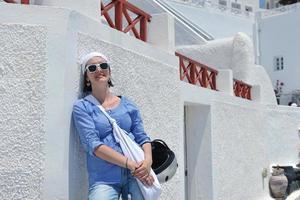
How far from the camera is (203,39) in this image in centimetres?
1327

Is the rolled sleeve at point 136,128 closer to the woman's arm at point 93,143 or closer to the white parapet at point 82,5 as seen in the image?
the woman's arm at point 93,143

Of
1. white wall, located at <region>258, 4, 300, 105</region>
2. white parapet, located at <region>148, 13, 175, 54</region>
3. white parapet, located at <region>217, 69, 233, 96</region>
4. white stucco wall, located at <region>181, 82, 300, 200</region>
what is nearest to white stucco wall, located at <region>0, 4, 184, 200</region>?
white parapet, located at <region>148, 13, 175, 54</region>

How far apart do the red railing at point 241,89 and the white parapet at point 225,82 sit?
2.01ft

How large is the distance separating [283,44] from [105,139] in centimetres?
1853

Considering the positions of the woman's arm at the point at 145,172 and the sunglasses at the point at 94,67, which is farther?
the sunglasses at the point at 94,67

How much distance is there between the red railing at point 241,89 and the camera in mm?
10322

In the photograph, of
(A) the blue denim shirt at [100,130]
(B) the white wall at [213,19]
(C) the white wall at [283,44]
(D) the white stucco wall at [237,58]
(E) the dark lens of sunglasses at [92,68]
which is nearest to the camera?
(A) the blue denim shirt at [100,130]

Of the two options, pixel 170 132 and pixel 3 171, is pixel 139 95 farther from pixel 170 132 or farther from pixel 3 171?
pixel 3 171

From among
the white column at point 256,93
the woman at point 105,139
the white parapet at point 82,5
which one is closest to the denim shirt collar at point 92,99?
the woman at point 105,139

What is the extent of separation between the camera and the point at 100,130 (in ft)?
12.0

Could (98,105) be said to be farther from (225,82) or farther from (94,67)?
(225,82)

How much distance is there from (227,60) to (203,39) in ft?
5.34

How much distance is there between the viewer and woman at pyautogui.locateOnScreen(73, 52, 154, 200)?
3.51m

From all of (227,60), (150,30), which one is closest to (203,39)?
(227,60)
